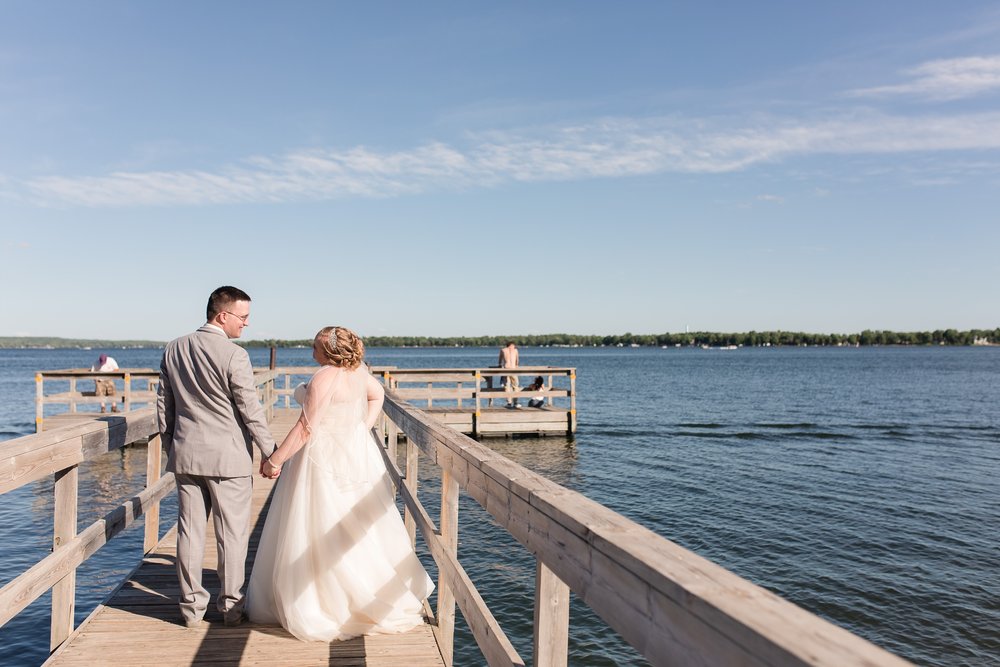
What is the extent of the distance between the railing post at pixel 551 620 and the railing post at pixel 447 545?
1400mm

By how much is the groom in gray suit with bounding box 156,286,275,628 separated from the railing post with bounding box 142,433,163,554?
3.33ft

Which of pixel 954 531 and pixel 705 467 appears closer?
pixel 954 531

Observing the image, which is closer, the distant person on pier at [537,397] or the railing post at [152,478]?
the railing post at [152,478]

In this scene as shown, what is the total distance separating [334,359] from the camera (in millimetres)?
4227

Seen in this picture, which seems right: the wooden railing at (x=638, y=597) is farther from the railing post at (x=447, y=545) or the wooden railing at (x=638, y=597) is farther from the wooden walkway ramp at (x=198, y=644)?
the wooden walkway ramp at (x=198, y=644)

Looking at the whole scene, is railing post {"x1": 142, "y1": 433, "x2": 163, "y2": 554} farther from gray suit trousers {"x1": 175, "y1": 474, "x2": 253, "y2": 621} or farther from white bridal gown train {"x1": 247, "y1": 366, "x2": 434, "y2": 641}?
white bridal gown train {"x1": 247, "y1": 366, "x2": 434, "y2": 641}

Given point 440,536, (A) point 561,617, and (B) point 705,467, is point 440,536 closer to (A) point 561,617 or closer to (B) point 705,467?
(A) point 561,617

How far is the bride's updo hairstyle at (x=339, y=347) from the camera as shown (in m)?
4.21

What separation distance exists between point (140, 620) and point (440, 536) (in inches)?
72.9

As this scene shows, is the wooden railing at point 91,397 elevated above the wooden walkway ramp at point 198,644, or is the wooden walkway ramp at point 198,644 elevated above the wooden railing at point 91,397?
the wooden railing at point 91,397

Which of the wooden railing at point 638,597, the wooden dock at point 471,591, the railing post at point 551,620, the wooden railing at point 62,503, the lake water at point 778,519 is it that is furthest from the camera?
the lake water at point 778,519

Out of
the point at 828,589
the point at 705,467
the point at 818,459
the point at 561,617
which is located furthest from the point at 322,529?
the point at 818,459

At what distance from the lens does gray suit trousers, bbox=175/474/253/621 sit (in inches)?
159

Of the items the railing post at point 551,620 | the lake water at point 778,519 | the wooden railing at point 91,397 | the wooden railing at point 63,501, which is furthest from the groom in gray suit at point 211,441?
the wooden railing at point 91,397
